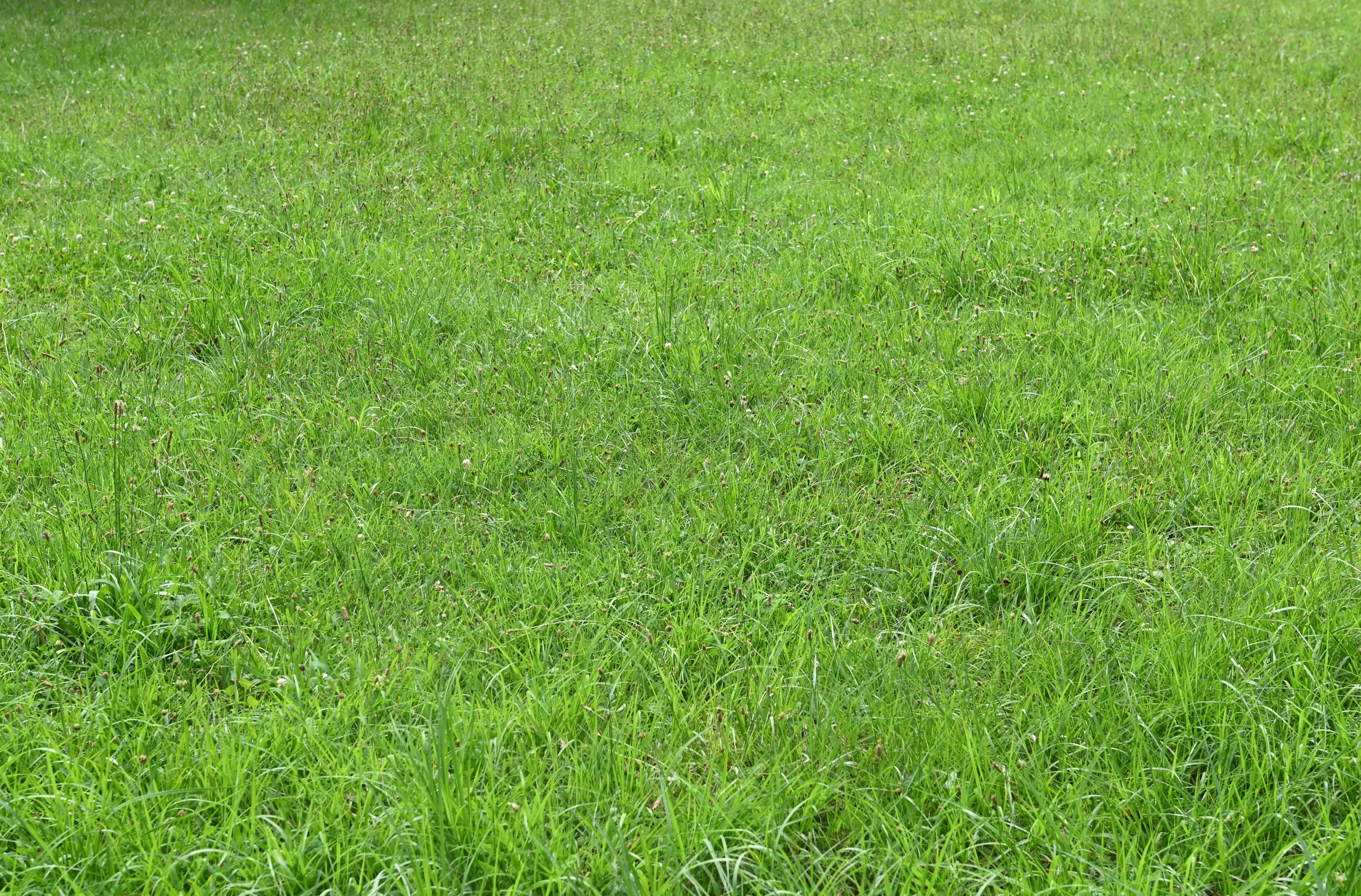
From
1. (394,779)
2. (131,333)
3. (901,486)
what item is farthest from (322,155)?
(394,779)

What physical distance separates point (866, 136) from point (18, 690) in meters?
7.10

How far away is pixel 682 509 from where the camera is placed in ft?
13.1

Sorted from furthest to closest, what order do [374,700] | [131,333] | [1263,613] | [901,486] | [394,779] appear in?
[131,333]
[901,486]
[1263,613]
[374,700]
[394,779]

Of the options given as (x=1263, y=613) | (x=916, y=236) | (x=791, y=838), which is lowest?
(x=791, y=838)

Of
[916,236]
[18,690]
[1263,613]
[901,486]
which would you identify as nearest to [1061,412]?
[901,486]

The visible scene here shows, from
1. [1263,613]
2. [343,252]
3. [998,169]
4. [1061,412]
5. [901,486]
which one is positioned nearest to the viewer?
[1263,613]

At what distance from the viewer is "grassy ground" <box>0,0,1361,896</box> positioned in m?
2.65

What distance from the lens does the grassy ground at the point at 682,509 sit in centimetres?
265

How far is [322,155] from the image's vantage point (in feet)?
25.8

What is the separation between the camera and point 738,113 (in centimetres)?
909

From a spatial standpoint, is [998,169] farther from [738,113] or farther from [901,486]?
[901,486]

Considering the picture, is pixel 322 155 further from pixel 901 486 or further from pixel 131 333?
pixel 901 486

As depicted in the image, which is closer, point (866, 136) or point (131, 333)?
point (131, 333)

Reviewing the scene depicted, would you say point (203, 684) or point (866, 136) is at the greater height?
point (866, 136)
